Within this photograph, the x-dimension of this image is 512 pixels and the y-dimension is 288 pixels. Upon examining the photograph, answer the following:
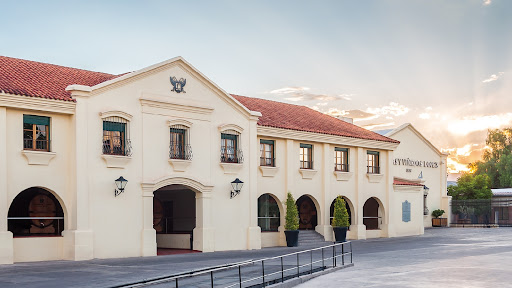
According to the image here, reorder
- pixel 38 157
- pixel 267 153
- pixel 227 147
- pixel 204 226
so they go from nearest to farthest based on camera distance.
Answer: pixel 38 157 → pixel 204 226 → pixel 227 147 → pixel 267 153

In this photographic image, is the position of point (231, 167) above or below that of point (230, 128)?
below

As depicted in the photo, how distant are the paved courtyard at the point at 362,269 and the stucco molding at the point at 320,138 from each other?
622 centimetres

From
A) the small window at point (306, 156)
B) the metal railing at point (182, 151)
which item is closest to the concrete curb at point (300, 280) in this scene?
the metal railing at point (182, 151)

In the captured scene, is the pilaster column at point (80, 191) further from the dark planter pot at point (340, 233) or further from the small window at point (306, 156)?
the dark planter pot at point (340, 233)

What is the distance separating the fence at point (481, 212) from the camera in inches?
2277

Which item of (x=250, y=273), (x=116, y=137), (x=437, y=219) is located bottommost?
(x=437, y=219)

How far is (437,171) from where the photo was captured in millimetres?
55594

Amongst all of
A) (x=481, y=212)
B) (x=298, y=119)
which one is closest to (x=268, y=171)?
(x=298, y=119)

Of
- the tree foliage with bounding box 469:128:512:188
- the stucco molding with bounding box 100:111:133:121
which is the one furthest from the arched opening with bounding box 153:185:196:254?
the tree foliage with bounding box 469:128:512:188

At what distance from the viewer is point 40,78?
27.3 metres

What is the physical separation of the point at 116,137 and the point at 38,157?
340cm

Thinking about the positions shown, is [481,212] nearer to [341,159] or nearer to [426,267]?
[341,159]

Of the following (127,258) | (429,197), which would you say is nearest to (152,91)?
(127,258)

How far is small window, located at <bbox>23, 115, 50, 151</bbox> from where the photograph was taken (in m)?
25.1
